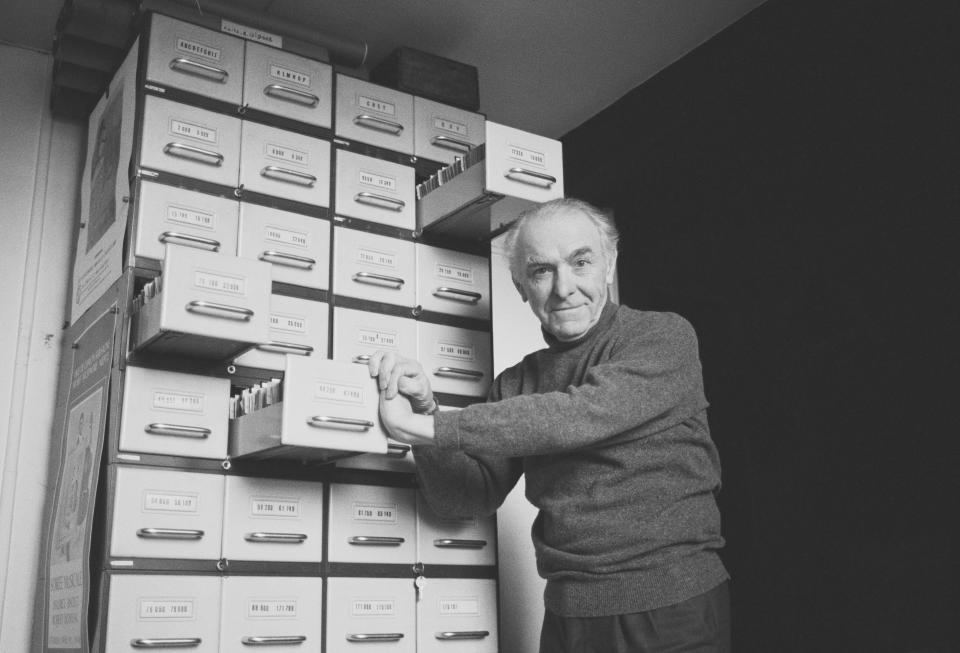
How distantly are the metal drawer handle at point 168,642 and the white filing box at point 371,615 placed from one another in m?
0.28

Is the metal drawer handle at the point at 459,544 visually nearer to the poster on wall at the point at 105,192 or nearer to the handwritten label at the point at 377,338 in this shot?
the handwritten label at the point at 377,338

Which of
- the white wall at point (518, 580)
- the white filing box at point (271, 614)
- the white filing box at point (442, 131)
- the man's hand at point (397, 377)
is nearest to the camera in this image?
the man's hand at point (397, 377)

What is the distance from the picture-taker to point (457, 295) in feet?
7.55

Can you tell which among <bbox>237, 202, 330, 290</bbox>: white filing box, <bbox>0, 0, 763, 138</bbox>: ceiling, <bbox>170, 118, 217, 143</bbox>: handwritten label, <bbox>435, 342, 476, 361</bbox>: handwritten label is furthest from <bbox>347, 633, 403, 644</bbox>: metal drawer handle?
<bbox>0, 0, 763, 138</bbox>: ceiling

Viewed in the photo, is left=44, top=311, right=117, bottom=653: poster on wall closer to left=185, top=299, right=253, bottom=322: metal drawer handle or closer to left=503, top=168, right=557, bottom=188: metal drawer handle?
left=185, top=299, right=253, bottom=322: metal drawer handle

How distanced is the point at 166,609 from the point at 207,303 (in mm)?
570

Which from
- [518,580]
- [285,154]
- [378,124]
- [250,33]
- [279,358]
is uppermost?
[250,33]

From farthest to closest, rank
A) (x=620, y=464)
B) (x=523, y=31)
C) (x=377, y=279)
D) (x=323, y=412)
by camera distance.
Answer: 1. (x=523, y=31)
2. (x=377, y=279)
3. (x=620, y=464)
4. (x=323, y=412)

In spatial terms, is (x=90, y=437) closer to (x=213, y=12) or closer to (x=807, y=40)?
(x=213, y=12)

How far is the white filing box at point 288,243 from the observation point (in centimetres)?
205

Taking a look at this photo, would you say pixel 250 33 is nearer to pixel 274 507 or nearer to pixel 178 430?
pixel 178 430

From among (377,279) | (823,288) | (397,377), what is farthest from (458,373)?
(823,288)

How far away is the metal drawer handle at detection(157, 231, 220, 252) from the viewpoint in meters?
1.94

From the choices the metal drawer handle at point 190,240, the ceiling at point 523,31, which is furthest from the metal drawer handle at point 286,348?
the ceiling at point 523,31
